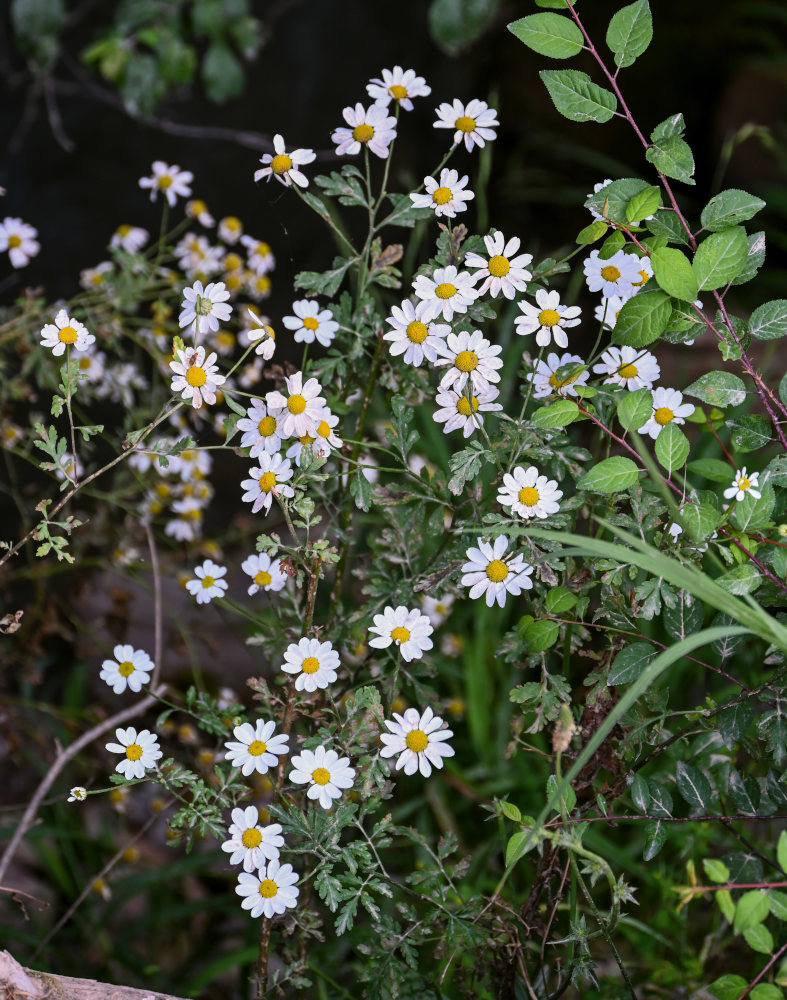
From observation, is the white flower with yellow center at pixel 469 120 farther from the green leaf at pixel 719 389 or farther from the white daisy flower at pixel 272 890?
the white daisy flower at pixel 272 890

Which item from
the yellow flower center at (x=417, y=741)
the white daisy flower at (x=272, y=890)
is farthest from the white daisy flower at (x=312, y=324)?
the white daisy flower at (x=272, y=890)

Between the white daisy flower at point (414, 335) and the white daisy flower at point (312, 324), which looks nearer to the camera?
the white daisy flower at point (414, 335)

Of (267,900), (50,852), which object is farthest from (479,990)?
(50,852)

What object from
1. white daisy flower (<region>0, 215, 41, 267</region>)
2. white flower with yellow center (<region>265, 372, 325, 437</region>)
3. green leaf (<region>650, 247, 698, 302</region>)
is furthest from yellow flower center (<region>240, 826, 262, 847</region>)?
white daisy flower (<region>0, 215, 41, 267</region>)

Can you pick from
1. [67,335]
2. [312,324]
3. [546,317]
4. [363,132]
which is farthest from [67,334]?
[546,317]

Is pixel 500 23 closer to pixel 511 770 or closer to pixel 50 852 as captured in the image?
pixel 511 770

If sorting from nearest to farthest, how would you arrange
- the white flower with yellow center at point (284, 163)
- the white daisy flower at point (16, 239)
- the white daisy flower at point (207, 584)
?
1. the white flower with yellow center at point (284, 163)
2. the white daisy flower at point (207, 584)
3. the white daisy flower at point (16, 239)
